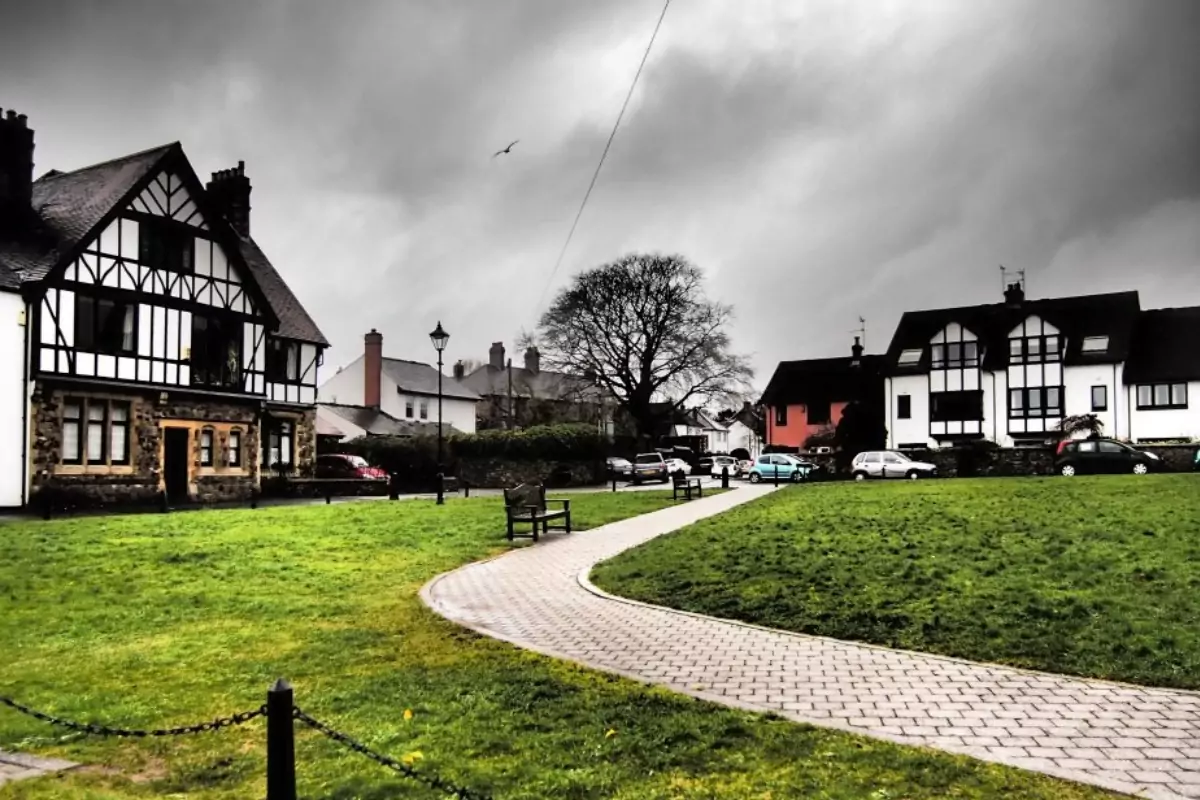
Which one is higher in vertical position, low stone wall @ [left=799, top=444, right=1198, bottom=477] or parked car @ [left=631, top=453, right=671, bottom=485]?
low stone wall @ [left=799, top=444, right=1198, bottom=477]

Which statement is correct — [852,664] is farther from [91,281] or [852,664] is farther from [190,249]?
[190,249]

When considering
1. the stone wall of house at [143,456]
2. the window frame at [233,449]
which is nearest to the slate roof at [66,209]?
the stone wall of house at [143,456]

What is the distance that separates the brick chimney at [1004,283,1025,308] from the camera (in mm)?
56344

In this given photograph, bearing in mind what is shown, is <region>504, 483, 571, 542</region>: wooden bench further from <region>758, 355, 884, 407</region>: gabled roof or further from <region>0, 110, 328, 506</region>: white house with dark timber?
<region>758, 355, 884, 407</region>: gabled roof

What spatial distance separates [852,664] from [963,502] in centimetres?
1449

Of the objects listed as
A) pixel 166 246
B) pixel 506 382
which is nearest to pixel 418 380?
pixel 506 382

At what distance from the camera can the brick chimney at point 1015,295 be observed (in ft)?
185

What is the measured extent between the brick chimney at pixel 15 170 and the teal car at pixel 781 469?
32880 mm

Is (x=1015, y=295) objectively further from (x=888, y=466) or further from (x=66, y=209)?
(x=66, y=209)

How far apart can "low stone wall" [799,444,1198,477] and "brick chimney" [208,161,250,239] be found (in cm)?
3308

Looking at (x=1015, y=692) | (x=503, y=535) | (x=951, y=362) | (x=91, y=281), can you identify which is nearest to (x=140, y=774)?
(x=1015, y=692)

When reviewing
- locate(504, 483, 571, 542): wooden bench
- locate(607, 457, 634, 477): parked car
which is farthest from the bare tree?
locate(504, 483, 571, 542): wooden bench

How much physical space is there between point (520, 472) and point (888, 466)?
17.9 metres

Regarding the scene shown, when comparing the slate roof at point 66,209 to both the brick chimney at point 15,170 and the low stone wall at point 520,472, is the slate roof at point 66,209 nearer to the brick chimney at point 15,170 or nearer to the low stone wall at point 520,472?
the brick chimney at point 15,170
